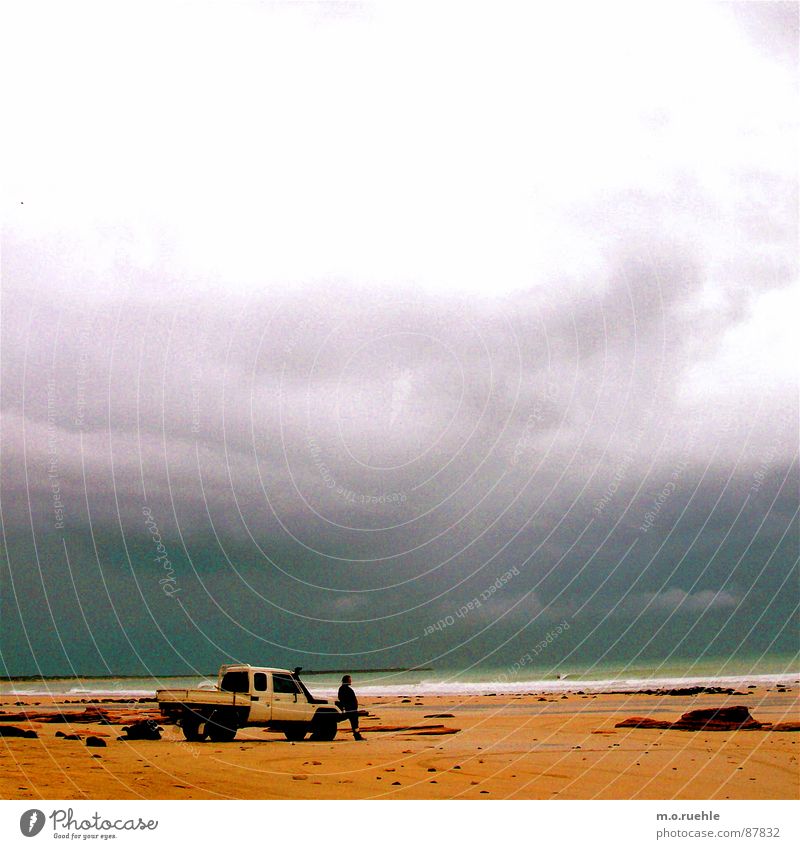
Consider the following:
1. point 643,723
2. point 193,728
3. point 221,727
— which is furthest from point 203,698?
point 643,723

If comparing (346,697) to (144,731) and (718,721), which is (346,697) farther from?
(718,721)

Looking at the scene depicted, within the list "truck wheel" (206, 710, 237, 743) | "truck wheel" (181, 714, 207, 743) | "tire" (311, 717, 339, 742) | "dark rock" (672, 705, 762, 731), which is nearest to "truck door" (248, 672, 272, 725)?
"truck wheel" (206, 710, 237, 743)

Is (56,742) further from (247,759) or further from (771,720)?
(771,720)

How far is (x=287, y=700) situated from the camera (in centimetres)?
2167

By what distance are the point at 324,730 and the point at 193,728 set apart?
326cm

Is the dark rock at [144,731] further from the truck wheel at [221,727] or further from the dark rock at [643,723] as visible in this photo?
the dark rock at [643,723]

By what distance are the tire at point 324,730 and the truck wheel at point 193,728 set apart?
109 inches

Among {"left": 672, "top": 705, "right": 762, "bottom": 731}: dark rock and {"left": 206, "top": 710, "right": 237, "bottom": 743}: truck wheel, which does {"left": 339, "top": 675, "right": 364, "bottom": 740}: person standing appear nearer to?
{"left": 206, "top": 710, "right": 237, "bottom": 743}: truck wheel
